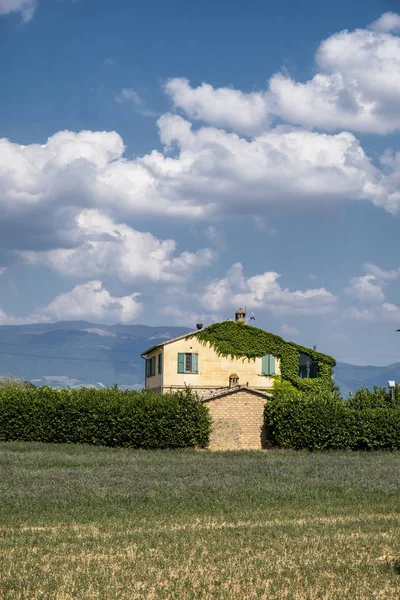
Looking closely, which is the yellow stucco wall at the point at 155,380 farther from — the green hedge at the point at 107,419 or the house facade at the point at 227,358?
the green hedge at the point at 107,419

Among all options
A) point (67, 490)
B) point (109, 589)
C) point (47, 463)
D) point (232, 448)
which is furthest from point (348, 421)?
point (109, 589)

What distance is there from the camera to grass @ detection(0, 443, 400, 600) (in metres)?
12.0

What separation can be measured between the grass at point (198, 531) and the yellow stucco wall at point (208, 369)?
1495 inches

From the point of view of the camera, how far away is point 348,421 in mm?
44875

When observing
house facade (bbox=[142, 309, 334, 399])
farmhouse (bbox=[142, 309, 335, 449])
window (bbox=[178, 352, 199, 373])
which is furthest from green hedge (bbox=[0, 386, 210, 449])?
house facade (bbox=[142, 309, 334, 399])

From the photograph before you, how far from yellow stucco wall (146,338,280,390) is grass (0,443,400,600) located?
125 feet

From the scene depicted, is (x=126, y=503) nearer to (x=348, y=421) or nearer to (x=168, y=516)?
(x=168, y=516)

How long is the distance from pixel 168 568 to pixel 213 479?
551 inches

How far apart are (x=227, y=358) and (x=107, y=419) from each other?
28830mm

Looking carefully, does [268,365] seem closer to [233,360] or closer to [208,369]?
[233,360]

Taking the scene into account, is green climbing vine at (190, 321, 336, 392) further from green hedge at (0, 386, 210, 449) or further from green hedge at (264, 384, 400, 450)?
green hedge at (0, 386, 210, 449)

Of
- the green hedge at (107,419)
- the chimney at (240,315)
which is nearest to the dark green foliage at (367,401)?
the green hedge at (107,419)

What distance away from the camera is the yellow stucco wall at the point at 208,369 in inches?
2800

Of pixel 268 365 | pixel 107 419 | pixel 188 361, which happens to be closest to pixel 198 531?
pixel 107 419
